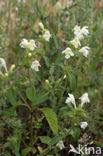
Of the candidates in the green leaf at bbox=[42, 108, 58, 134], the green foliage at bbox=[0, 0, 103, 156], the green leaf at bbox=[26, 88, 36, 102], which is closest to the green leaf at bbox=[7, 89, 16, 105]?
the green foliage at bbox=[0, 0, 103, 156]

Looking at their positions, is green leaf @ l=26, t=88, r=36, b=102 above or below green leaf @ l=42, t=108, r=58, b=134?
above

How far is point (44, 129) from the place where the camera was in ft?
7.30

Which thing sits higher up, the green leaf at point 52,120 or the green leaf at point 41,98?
the green leaf at point 41,98

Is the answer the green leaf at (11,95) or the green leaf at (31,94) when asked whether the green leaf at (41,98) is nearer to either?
the green leaf at (31,94)

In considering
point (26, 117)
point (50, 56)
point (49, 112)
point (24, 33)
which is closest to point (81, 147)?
point (49, 112)

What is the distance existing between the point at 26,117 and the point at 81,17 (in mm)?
1172

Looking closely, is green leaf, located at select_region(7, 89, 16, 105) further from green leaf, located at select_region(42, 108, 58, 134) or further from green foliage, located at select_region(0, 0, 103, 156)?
green leaf, located at select_region(42, 108, 58, 134)

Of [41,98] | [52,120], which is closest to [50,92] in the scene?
[41,98]

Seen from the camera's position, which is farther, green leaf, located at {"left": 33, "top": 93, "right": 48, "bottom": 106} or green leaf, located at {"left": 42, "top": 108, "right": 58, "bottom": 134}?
green leaf, located at {"left": 33, "top": 93, "right": 48, "bottom": 106}

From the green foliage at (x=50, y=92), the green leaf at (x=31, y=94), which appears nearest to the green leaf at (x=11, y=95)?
the green foliage at (x=50, y=92)

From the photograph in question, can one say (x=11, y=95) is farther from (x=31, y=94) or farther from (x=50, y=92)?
(x=50, y=92)

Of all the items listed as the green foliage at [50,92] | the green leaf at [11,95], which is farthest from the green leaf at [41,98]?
the green leaf at [11,95]

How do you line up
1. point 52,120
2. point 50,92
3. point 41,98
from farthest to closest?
point 50,92 < point 41,98 < point 52,120

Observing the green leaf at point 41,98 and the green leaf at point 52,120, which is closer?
the green leaf at point 52,120
